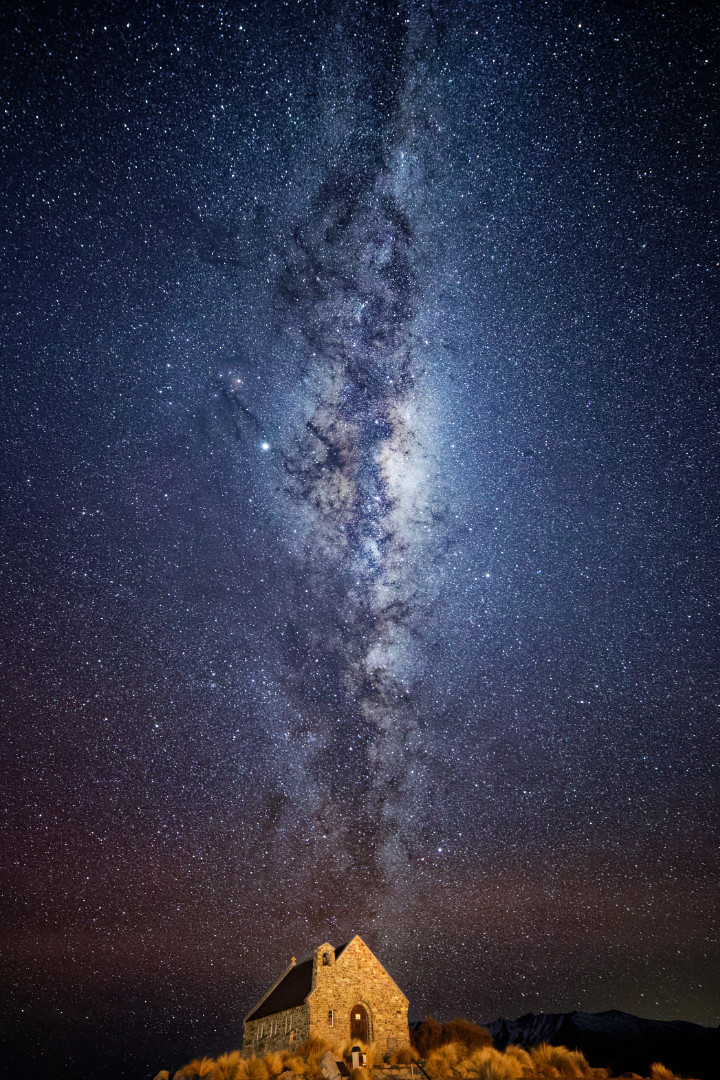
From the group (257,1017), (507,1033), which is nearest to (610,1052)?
(507,1033)

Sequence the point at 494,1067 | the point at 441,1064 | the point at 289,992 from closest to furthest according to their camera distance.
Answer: the point at 494,1067 → the point at 441,1064 → the point at 289,992

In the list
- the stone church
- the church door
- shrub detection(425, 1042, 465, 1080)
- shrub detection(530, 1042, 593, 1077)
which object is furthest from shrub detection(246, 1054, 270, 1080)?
shrub detection(530, 1042, 593, 1077)

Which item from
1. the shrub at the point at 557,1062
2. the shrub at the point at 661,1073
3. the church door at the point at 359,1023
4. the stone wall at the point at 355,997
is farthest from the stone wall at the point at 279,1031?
the shrub at the point at 661,1073

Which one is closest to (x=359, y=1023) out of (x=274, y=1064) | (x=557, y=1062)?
(x=274, y=1064)

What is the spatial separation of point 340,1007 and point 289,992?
4423 mm

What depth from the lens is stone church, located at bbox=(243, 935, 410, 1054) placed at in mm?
25188

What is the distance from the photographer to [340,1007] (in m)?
25.7

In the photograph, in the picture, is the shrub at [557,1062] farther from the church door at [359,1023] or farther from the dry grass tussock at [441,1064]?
the church door at [359,1023]

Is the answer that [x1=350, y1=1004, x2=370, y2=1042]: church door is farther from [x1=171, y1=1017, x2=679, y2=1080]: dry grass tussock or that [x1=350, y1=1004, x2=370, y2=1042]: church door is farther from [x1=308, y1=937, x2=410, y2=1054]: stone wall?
[x1=171, y1=1017, x2=679, y2=1080]: dry grass tussock

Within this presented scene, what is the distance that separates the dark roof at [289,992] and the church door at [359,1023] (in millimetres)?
2346

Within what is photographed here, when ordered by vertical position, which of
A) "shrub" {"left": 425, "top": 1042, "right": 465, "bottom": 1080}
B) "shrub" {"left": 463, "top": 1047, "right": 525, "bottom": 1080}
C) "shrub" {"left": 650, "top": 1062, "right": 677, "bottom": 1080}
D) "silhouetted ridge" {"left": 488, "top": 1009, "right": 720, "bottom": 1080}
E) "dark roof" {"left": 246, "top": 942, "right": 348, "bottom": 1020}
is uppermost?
"dark roof" {"left": 246, "top": 942, "right": 348, "bottom": 1020}

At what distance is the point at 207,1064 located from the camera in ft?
71.5

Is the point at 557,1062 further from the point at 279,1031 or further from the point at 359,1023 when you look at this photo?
the point at 279,1031

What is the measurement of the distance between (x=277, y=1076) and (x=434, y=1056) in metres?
7.44
